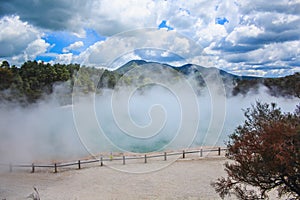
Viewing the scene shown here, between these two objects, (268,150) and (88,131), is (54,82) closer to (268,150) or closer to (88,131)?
(88,131)

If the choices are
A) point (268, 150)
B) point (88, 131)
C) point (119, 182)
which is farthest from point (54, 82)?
point (268, 150)

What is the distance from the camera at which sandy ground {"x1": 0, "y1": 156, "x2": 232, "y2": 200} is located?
30.2ft

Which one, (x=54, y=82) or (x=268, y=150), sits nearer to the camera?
(x=268, y=150)

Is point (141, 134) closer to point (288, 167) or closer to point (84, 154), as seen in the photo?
point (84, 154)

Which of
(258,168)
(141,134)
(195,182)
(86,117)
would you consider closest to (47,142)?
(141,134)

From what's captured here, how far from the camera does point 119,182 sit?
10.5 metres

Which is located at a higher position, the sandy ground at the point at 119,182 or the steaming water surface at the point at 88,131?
the steaming water surface at the point at 88,131

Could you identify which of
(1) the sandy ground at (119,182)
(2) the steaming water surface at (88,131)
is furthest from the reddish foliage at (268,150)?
(2) the steaming water surface at (88,131)

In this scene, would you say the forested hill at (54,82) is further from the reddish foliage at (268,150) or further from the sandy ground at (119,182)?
the reddish foliage at (268,150)

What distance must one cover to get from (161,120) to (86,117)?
7.05 meters

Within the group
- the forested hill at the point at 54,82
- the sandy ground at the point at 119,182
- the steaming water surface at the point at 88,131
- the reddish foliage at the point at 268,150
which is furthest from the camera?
the forested hill at the point at 54,82

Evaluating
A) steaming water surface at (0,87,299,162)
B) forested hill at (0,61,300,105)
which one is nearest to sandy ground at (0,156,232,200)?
steaming water surface at (0,87,299,162)

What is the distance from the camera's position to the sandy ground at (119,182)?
9.20 metres

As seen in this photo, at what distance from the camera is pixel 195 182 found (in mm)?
10312
